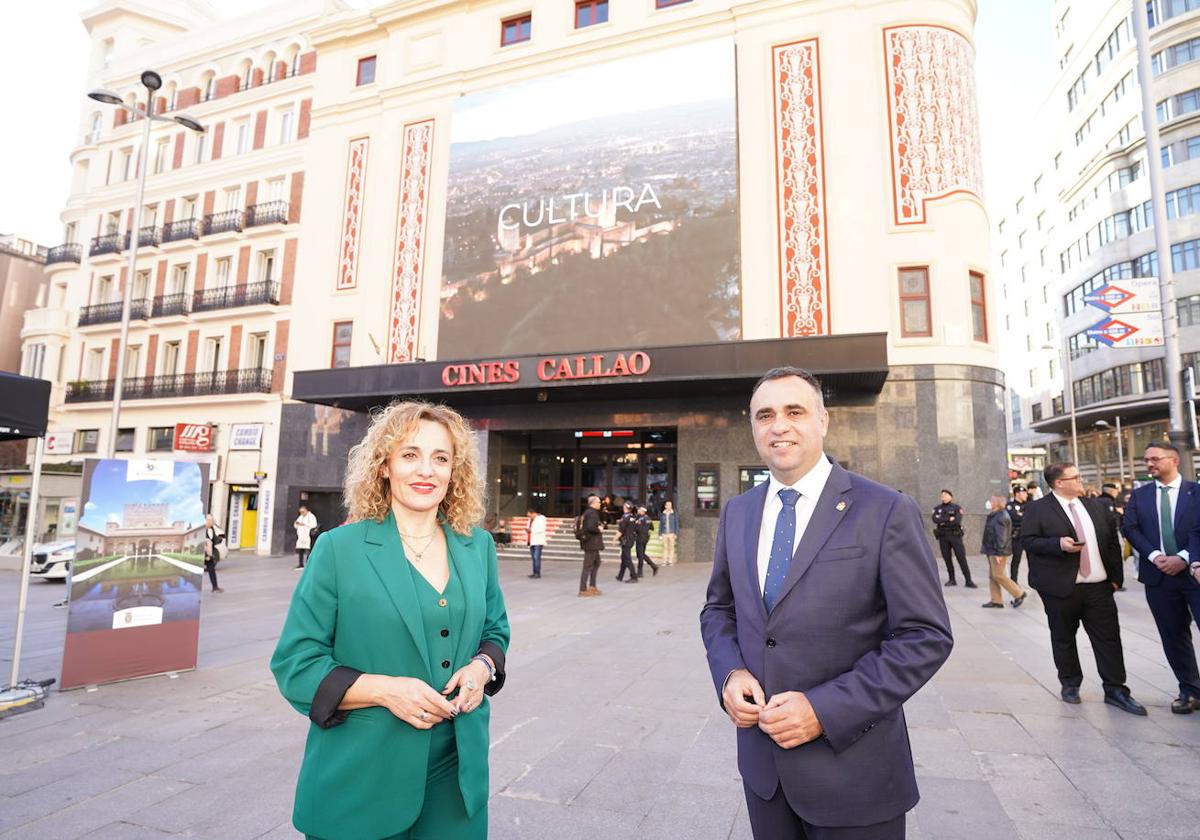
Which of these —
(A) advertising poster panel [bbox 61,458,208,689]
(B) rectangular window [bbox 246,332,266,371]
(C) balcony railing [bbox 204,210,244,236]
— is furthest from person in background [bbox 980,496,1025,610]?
(C) balcony railing [bbox 204,210,244,236]

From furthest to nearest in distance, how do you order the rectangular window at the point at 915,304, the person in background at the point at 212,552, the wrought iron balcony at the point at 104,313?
the wrought iron balcony at the point at 104,313 → the rectangular window at the point at 915,304 → the person in background at the point at 212,552

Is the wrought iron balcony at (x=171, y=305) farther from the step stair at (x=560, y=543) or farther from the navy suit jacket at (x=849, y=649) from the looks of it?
the navy suit jacket at (x=849, y=649)

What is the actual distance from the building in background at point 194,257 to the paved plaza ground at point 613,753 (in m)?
19.0

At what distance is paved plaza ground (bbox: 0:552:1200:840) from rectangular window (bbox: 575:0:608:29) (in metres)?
22.0

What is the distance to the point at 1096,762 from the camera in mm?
4332

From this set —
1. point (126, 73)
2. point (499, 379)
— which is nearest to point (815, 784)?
point (499, 379)

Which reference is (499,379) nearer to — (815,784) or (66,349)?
(815,784)

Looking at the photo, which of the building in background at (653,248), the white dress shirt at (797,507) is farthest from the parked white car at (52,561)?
the white dress shirt at (797,507)

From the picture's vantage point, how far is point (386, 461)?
2.35 metres

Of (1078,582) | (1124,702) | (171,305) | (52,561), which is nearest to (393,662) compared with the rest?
(1078,582)

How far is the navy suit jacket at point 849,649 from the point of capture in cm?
189

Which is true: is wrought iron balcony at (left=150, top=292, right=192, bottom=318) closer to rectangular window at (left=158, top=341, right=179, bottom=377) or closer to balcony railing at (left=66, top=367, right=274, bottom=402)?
rectangular window at (left=158, top=341, right=179, bottom=377)

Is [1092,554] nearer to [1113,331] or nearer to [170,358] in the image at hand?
[1113,331]

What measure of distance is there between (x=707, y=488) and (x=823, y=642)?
17.0 meters
